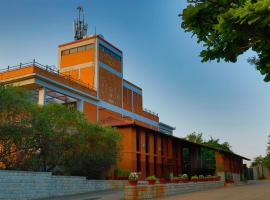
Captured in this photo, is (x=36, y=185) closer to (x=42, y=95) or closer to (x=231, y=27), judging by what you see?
(x=231, y=27)

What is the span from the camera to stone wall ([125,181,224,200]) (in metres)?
18.7

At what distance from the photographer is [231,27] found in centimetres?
689

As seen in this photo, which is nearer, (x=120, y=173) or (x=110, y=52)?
(x=120, y=173)

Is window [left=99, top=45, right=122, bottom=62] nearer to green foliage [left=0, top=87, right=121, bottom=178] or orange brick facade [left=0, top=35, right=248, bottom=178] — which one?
orange brick facade [left=0, top=35, right=248, bottom=178]

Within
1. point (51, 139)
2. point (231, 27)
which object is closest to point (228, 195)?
point (51, 139)

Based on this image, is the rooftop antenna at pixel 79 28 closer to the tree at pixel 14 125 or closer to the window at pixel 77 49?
the window at pixel 77 49

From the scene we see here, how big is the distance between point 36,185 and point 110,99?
3435 centimetres

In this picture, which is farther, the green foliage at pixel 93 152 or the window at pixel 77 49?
the window at pixel 77 49

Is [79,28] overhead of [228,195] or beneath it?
overhead

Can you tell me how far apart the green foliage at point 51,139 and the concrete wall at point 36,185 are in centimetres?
158

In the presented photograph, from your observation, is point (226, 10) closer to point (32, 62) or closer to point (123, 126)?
point (123, 126)

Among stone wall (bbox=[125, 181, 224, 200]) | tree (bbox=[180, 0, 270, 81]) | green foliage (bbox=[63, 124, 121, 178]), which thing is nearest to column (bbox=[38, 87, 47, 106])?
green foliage (bbox=[63, 124, 121, 178])

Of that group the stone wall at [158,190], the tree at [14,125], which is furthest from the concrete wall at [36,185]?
the stone wall at [158,190]

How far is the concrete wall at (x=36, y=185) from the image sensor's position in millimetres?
16375
